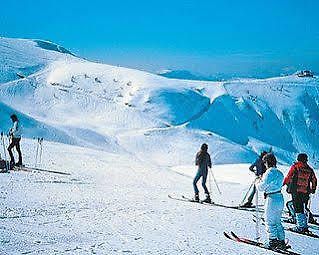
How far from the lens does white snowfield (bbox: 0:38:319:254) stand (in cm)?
891

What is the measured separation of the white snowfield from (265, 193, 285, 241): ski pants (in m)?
0.45

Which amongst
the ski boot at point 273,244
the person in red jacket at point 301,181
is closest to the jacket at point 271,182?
the ski boot at point 273,244

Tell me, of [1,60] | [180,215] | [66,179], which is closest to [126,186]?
[66,179]

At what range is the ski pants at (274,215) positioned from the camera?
8500mm

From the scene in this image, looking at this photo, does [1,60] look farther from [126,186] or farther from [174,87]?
[126,186]

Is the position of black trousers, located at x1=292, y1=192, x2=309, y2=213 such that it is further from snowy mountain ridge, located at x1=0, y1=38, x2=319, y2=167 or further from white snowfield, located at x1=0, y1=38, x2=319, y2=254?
snowy mountain ridge, located at x1=0, y1=38, x2=319, y2=167

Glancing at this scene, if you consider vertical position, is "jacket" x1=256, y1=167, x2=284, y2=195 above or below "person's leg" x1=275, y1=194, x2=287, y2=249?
above

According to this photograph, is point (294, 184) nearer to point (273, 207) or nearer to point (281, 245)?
point (273, 207)

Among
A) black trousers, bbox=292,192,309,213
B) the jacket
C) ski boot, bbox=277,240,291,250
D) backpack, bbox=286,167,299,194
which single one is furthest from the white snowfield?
the jacket

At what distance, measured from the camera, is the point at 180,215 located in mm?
11477

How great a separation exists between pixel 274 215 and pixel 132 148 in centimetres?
6446

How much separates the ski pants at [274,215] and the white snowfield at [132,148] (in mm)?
455

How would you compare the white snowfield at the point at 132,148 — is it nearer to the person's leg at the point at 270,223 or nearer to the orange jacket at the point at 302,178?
the person's leg at the point at 270,223

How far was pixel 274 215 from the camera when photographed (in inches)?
334
